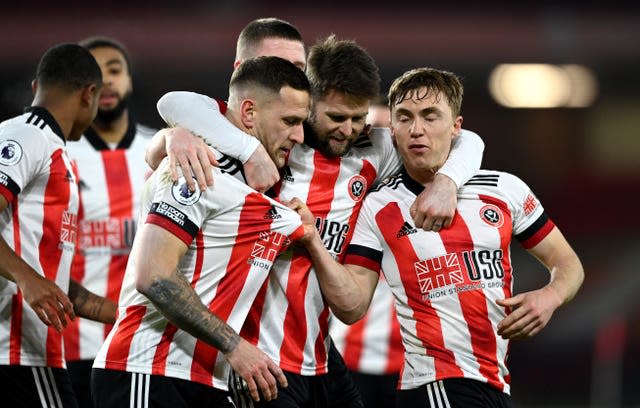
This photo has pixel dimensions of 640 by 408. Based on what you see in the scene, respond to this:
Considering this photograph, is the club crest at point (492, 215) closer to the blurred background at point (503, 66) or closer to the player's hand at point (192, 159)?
the player's hand at point (192, 159)

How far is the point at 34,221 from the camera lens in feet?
11.9

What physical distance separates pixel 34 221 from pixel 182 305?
1.05 metres

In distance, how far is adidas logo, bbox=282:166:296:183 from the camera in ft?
11.0

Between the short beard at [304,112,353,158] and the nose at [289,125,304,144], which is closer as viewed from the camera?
the nose at [289,125,304,144]

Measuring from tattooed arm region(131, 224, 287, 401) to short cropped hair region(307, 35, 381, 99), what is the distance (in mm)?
803

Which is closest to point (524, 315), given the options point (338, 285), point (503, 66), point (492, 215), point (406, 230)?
point (492, 215)

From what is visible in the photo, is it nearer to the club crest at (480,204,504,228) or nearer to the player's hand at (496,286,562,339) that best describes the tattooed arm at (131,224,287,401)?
the player's hand at (496,286,562,339)

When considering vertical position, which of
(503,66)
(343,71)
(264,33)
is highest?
(503,66)

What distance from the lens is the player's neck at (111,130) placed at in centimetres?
509

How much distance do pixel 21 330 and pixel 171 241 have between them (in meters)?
1.07

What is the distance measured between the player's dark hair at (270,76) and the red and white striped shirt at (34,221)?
0.87 meters

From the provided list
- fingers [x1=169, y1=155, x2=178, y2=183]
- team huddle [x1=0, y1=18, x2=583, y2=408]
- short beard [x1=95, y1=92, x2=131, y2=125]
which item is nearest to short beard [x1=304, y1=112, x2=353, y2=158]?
team huddle [x1=0, y1=18, x2=583, y2=408]

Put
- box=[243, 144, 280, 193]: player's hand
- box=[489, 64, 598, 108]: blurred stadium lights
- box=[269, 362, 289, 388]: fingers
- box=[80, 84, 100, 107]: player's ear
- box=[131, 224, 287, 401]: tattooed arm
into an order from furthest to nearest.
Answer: box=[489, 64, 598, 108]: blurred stadium lights, box=[80, 84, 100, 107]: player's ear, box=[243, 144, 280, 193]: player's hand, box=[269, 362, 289, 388]: fingers, box=[131, 224, 287, 401]: tattooed arm

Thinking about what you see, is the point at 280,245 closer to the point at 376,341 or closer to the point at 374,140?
the point at 374,140
